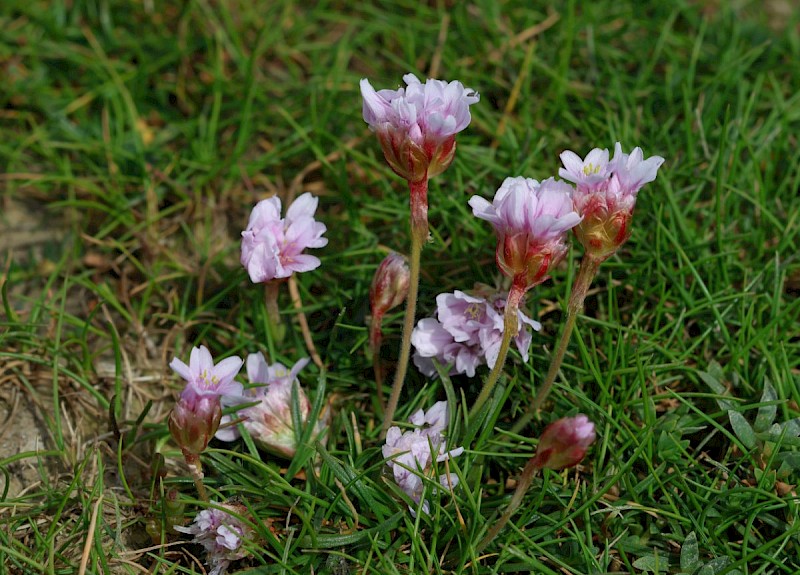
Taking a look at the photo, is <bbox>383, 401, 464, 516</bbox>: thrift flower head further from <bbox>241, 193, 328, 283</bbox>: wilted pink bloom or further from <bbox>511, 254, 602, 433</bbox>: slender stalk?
<bbox>241, 193, 328, 283</bbox>: wilted pink bloom

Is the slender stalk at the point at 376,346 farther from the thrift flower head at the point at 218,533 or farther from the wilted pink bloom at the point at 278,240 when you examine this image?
the thrift flower head at the point at 218,533

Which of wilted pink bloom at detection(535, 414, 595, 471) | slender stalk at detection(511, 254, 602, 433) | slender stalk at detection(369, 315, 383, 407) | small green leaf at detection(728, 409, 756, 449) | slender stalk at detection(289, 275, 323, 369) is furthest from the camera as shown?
slender stalk at detection(289, 275, 323, 369)

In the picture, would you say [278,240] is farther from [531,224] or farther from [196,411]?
[531,224]

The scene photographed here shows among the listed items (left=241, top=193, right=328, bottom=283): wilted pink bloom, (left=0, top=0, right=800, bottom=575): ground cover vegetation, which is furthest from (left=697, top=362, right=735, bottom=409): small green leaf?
(left=241, top=193, right=328, bottom=283): wilted pink bloom

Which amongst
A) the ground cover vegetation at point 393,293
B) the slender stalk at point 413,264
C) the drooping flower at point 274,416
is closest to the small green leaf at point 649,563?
the ground cover vegetation at point 393,293

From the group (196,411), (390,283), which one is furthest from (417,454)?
(196,411)

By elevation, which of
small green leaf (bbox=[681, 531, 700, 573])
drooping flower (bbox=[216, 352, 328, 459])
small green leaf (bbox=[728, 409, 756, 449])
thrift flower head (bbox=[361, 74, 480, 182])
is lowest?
small green leaf (bbox=[681, 531, 700, 573])
